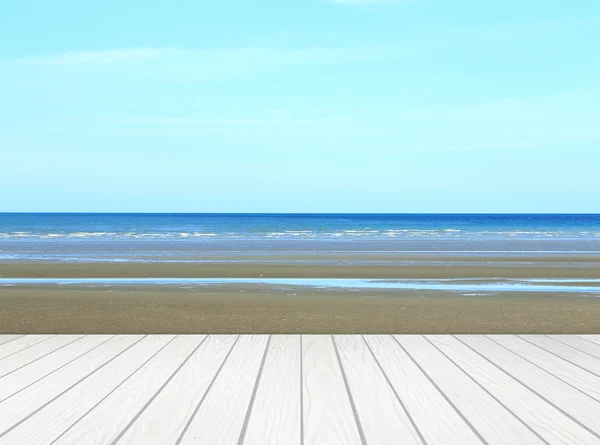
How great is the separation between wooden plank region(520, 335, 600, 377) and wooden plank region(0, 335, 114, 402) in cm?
310

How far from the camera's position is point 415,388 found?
11.3 feet

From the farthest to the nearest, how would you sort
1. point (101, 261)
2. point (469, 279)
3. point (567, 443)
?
1. point (101, 261)
2. point (469, 279)
3. point (567, 443)

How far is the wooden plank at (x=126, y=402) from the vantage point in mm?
2726

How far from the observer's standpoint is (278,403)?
10.4 feet

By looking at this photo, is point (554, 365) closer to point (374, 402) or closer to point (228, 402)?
point (374, 402)

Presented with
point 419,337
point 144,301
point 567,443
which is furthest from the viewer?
point 144,301

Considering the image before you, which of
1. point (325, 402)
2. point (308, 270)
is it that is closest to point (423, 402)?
point (325, 402)

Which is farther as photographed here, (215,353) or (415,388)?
(215,353)

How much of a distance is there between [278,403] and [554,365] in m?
1.84

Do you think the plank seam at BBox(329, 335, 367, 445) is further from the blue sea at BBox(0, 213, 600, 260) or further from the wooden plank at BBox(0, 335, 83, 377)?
the blue sea at BBox(0, 213, 600, 260)

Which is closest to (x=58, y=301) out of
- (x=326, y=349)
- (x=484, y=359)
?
(x=326, y=349)

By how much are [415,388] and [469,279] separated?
34.4 feet

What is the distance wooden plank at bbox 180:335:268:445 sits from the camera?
2.72 meters

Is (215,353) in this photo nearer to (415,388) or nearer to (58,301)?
(415,388)
